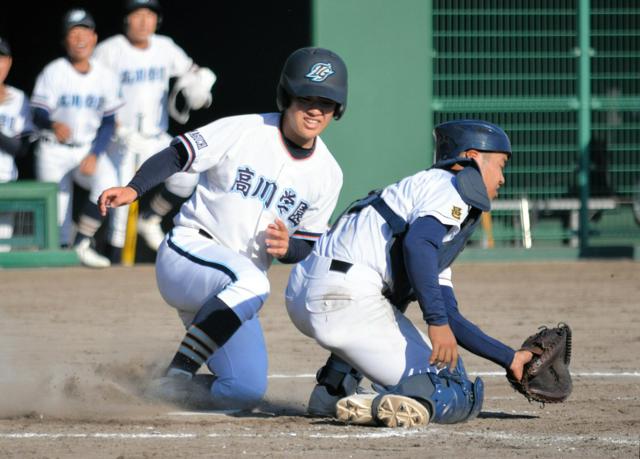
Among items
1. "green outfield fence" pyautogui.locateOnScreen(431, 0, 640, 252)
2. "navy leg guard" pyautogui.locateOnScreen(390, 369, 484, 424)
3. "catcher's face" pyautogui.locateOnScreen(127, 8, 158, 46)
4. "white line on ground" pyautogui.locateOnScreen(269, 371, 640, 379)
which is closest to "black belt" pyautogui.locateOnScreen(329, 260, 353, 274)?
"navy leg guard" pyautogui.locateOnScreen(390, 369, 484, 424)

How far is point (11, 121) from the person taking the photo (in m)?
10.3

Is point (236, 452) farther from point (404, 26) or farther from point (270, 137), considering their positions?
point (404, 26)

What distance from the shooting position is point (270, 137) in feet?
16.9

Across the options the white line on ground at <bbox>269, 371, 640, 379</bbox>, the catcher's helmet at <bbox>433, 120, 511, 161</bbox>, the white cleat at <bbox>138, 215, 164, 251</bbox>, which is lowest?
the white cleat at <bbox>138, 215, 164, 251</bbox>

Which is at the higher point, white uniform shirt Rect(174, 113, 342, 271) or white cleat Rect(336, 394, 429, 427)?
white uniform shirt Rect(174, 113, 342, 271)

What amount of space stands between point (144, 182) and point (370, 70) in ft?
19.7

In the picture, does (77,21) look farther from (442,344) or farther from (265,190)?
(442,344)

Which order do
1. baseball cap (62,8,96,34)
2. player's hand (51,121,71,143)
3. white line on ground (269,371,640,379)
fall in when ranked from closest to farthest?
white line on ground (269,371,640,379) → player's hand (51,121,71,143) → baseball cap (62,8,96,34)

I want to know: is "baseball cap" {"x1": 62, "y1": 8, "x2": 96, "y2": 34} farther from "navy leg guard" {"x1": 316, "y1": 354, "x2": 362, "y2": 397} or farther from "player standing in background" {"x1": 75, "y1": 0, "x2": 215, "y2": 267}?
"navy leg guard" {"x1": 316, "y1": 354, "x2": 362, "y2": 397}

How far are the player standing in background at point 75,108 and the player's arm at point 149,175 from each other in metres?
5.14

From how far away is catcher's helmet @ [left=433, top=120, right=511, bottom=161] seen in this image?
4641mm

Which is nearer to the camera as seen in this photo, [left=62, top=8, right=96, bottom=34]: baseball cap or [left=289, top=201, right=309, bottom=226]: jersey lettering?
[left=289, top=201, right=309, bottom=226]: jersey lettering

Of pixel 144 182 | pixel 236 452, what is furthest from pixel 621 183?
pixel 236 452

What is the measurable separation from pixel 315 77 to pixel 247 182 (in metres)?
0.52
